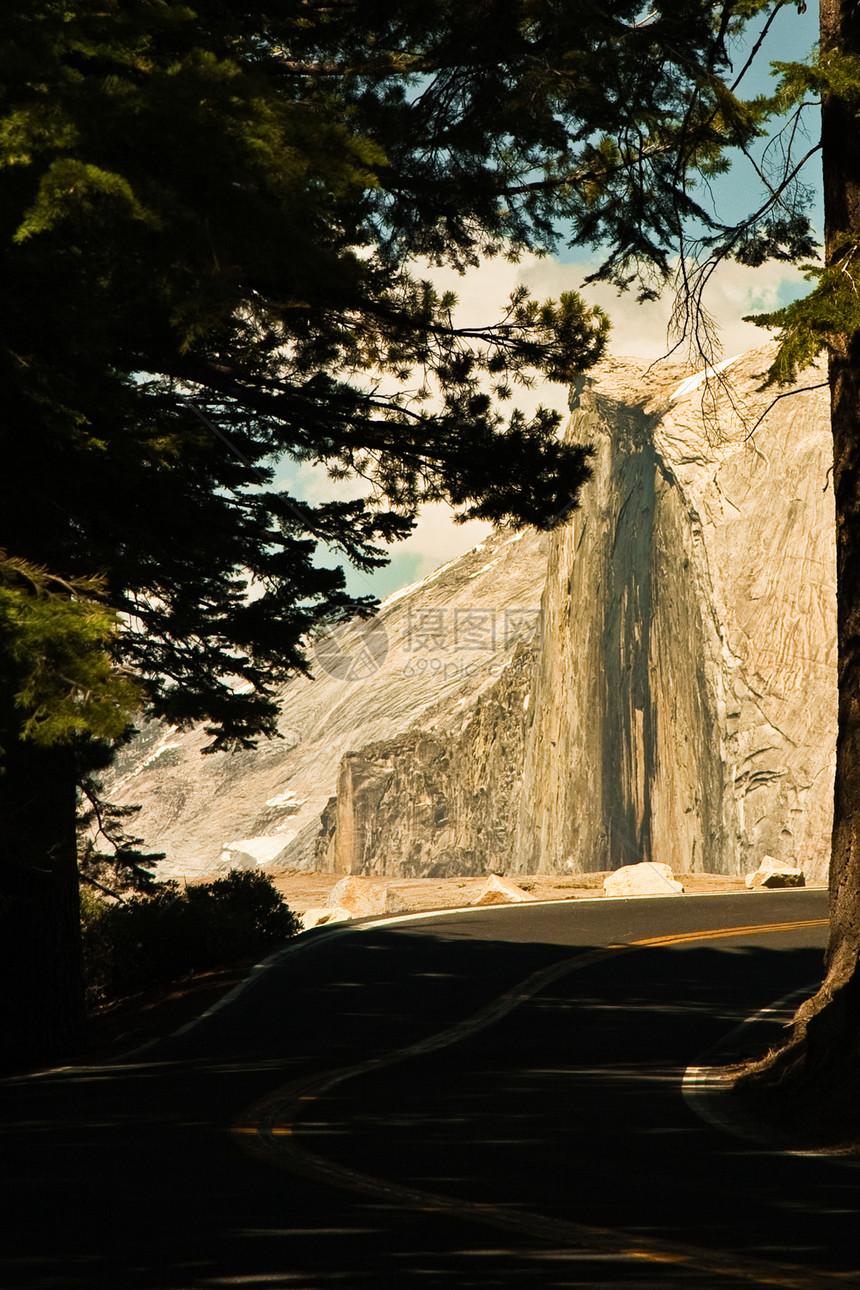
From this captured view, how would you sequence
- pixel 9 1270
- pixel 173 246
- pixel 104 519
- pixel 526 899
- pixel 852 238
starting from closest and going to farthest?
pixel 9 1270 < pixel 173 246 < pixel 852 238 < pixel 104 519 < pixel 526 899

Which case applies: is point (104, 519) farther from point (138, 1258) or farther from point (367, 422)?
point (138, 1258)

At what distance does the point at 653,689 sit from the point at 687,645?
411 centimetres

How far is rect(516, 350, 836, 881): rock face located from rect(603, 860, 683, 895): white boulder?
17.2 meters

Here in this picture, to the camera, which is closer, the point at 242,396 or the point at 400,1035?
the point at 400,1035

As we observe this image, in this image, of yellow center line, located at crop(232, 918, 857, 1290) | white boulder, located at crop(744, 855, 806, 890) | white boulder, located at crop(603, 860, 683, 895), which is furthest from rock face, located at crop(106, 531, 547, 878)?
yellow center line, located at crop(232, 918, 857, 1290)

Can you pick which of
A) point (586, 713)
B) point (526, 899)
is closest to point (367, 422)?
point (526, 899)

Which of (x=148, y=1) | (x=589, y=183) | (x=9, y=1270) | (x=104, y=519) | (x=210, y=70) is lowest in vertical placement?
(x=9, y=1270)

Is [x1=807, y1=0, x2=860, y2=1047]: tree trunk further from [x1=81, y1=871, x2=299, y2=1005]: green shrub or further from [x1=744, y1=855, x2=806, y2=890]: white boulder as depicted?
[x1=744, y1=855, x2=806, y2=890]: white boulder

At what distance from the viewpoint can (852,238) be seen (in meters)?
9.05

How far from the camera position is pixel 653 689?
5441 centimetres

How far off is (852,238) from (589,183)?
3.77 meters

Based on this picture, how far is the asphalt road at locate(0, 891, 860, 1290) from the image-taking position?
476cm

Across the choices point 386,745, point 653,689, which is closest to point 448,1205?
point 653,689
